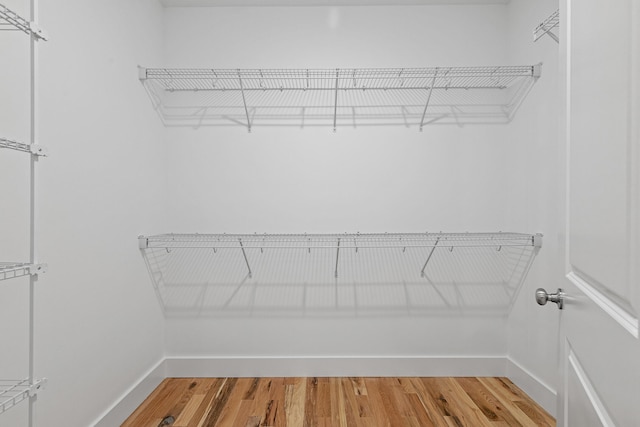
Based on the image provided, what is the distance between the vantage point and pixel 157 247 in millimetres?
2395

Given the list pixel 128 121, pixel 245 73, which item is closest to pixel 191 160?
pixel 128 121

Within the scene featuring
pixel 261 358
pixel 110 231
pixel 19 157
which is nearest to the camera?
pixel 19 157

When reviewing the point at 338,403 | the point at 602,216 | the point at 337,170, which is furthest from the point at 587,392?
the point at 337,170

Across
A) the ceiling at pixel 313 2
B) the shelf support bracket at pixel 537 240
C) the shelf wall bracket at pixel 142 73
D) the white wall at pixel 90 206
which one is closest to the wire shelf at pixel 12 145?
the white wall at pixel 90 206

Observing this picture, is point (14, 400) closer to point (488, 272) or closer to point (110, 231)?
point (110, 231)

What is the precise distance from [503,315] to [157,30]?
9.37 feet

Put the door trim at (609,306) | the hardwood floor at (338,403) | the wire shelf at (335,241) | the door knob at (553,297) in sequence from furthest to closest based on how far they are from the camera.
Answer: the wire shelf at (335,241) → the hardwood floor at (338,403) → the door knob at (553,297) → the door trim at (609,306)

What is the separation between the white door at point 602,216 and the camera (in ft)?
1.98

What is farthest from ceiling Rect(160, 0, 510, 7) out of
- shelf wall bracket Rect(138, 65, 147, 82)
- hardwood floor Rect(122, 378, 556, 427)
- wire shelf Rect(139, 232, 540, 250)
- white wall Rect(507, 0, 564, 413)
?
hardwood floor Rect(122, 378, 556, 427)

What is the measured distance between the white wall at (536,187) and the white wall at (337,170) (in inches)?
5.0

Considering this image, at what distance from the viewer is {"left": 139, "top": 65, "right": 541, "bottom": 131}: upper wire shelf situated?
8.42 feet

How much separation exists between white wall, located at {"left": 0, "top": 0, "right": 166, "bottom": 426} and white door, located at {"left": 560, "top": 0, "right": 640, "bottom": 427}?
1.60 meters

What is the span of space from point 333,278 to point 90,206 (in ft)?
4.76

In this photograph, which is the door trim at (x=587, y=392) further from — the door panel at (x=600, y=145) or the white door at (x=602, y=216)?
the door panel at (x=600, y=145)
